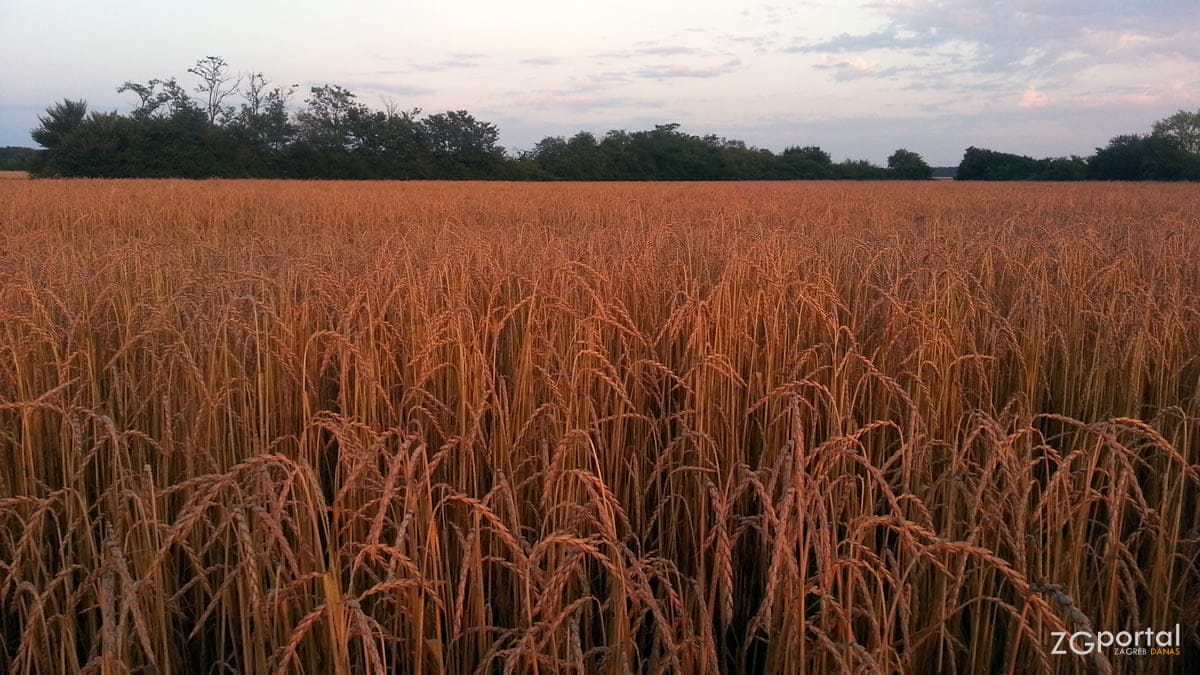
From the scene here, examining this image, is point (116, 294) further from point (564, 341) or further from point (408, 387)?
point (564, 341)

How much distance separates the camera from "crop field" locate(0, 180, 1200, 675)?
115cm

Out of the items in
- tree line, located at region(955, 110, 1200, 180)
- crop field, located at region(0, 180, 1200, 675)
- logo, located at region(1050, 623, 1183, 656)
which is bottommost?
logo, located at region(1050, 623, 1183, 656)

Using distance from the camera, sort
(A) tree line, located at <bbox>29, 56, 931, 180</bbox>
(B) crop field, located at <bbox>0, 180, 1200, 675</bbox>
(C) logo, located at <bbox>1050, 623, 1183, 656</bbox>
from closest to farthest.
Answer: (B) crop field, located at <bbox>0, 180, 1200, 675</bbox>
(C) logo, located at <bbox>1050, 623, 1183, 656</bbox>
(A) tree line, located at <bbox>29, 56, 931, 180</bbox>

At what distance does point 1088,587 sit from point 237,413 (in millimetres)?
2023

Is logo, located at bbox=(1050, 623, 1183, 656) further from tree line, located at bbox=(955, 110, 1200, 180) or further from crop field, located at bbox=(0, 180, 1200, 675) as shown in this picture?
tree line, located at bbox=(955, 110, 1200, 180)

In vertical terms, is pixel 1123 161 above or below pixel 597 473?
above

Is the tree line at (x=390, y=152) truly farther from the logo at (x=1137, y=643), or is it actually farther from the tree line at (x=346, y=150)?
the logo at (x=1137, y=643)

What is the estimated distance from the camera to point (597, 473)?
5.65 ft

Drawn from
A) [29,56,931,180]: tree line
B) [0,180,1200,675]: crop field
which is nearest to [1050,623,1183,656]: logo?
[0,180,1200,675]: crop field

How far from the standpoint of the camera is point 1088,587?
1.44 m

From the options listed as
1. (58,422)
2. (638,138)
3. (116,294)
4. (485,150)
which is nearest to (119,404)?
(58,422)

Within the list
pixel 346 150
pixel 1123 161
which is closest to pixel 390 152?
pixel 346 150

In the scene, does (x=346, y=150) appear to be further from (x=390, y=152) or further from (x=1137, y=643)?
(x=1137, y=643)

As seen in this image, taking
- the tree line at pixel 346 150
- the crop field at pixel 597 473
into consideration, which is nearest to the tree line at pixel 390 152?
the tree line at pixel 346 150
